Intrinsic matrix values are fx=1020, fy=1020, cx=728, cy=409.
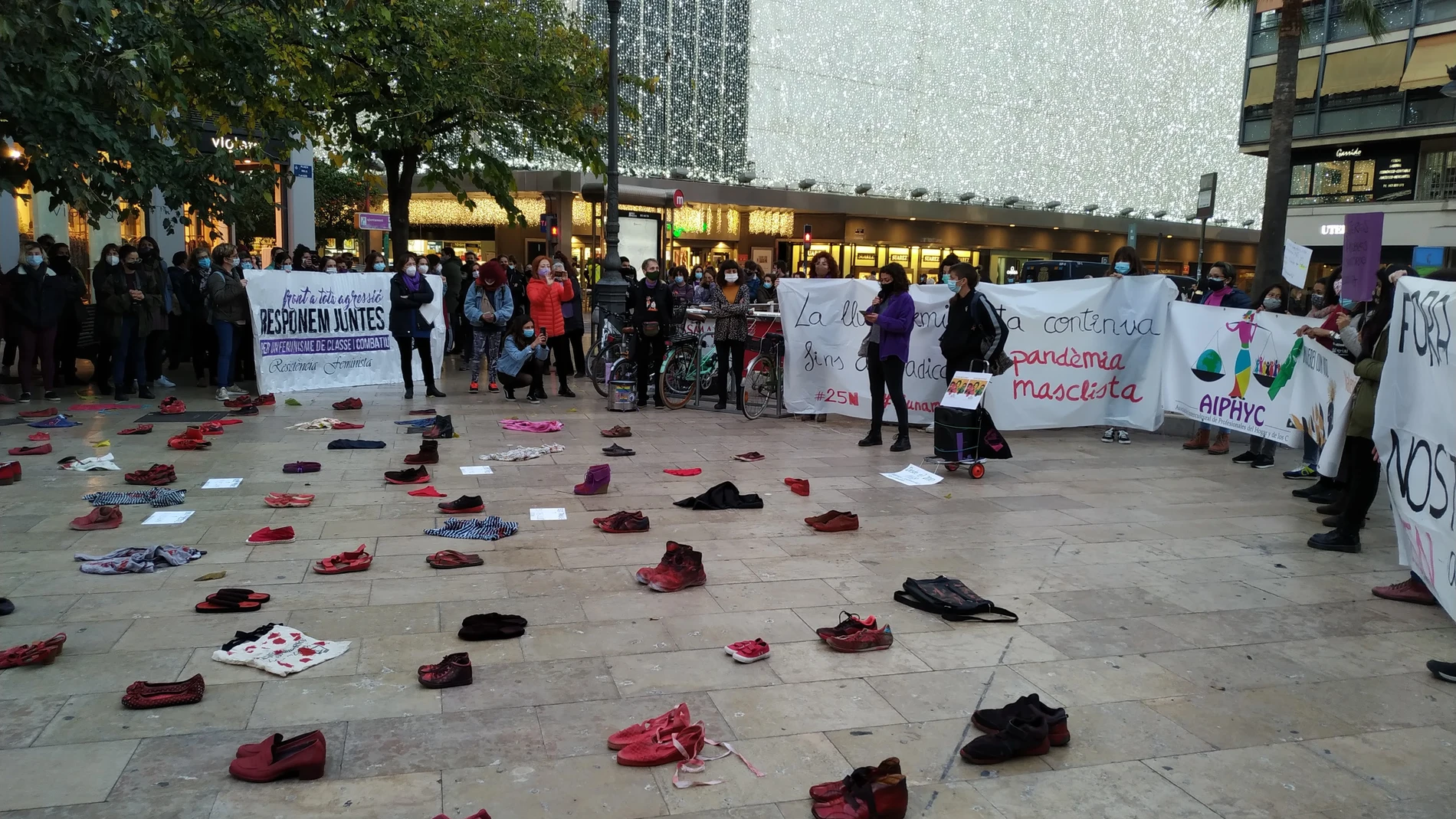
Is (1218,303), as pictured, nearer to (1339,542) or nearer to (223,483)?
(1339,542)

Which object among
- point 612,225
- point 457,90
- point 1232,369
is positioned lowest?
point 1232,369

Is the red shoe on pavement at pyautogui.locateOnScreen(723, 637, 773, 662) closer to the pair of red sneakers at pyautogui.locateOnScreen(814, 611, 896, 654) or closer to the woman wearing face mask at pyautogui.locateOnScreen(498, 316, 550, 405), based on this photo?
the pair of red sneakers at pyautogui.locateOnScreen(814, 611, 896, 654)

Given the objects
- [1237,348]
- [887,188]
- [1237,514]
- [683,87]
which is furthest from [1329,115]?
[1237,514]

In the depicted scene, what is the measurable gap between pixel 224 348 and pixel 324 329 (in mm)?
1607

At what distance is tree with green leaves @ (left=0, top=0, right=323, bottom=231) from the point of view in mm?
8578

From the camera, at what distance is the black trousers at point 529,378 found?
1388 centimetres

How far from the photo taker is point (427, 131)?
19203mm

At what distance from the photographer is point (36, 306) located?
Result: 40.9 feet

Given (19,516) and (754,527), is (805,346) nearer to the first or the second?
(754,527)

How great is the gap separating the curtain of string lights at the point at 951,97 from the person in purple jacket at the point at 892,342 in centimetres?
2509

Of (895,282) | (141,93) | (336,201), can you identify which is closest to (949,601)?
(895,282)

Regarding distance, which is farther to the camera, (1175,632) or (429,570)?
(429,570)

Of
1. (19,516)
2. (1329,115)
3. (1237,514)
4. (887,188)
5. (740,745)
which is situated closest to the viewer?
(740,745)

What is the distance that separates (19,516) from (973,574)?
6.64 metres
